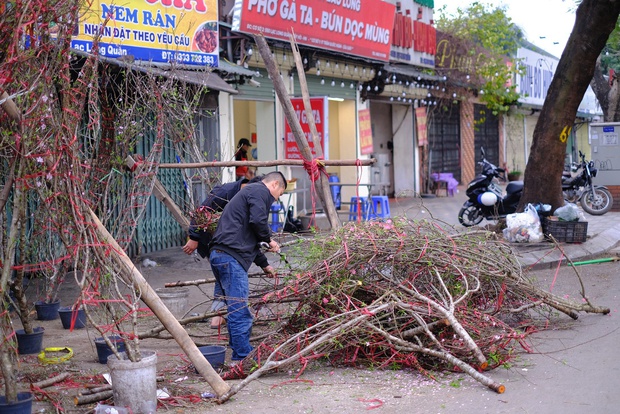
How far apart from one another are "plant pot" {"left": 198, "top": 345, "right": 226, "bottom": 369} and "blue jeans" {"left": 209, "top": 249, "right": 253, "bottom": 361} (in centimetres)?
26

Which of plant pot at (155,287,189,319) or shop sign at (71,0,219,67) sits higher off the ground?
shop sign at (71,0,219,67)

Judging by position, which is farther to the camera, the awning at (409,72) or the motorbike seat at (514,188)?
the awning at (409,72)

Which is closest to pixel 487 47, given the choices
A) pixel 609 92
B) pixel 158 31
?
pixel 609 92

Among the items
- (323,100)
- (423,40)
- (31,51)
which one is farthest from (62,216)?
(423,40)

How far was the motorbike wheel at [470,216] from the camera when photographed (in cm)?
1555

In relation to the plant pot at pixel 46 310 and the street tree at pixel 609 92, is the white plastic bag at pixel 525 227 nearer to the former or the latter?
the plant pot at pixel 46 310

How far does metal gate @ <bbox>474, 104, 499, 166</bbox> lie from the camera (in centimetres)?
2895

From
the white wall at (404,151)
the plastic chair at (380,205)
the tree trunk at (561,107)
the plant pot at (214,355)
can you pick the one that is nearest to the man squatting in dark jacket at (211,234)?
the plant pot at (214,355)

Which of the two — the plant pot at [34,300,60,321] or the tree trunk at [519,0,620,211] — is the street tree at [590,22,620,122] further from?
the plant pot at [34,300,60,321]

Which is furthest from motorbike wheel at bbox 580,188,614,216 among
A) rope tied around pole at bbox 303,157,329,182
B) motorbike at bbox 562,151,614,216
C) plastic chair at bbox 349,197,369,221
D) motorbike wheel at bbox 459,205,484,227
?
rope tied around pole at bbox 303,157,329,182

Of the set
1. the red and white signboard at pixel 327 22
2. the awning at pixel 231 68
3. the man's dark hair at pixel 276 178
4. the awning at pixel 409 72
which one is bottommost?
the man's dark hair at pixel 276 178

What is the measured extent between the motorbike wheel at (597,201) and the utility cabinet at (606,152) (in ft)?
4.43

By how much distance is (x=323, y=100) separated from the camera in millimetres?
14781

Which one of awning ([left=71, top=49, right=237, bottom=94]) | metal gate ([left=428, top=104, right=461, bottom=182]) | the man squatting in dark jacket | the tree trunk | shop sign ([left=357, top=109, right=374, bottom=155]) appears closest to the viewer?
the man squatting in dark jacket
